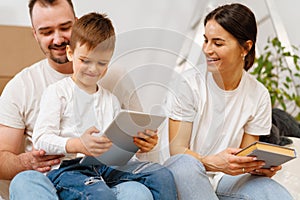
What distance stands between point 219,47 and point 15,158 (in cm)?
65

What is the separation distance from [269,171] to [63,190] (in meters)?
0.57

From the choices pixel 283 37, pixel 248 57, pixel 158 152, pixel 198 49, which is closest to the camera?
pixel 158 152

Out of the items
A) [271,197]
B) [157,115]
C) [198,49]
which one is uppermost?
[198,49]

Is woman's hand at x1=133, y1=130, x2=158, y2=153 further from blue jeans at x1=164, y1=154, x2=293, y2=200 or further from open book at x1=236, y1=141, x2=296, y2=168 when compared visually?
open book at x1=236, y1=141, x2=296, y2=168

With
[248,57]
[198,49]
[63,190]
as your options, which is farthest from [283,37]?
[63,190]

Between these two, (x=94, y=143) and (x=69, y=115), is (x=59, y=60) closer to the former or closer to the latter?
(x=69, y=115)

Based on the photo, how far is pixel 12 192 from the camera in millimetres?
1331

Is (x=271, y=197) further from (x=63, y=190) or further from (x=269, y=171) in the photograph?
(x=63, y=190)

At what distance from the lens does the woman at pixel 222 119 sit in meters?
1.47

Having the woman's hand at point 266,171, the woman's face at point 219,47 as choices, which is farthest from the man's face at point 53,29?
the woman's hand at point 266,171

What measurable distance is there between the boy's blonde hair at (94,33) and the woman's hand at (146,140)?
23 centimetres

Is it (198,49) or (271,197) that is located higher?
(198,49)

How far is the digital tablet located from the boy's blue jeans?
25mm

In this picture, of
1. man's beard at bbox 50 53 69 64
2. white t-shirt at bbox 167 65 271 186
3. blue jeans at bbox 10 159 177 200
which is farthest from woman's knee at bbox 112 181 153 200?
man's beard at bbox 50 53 69 64
